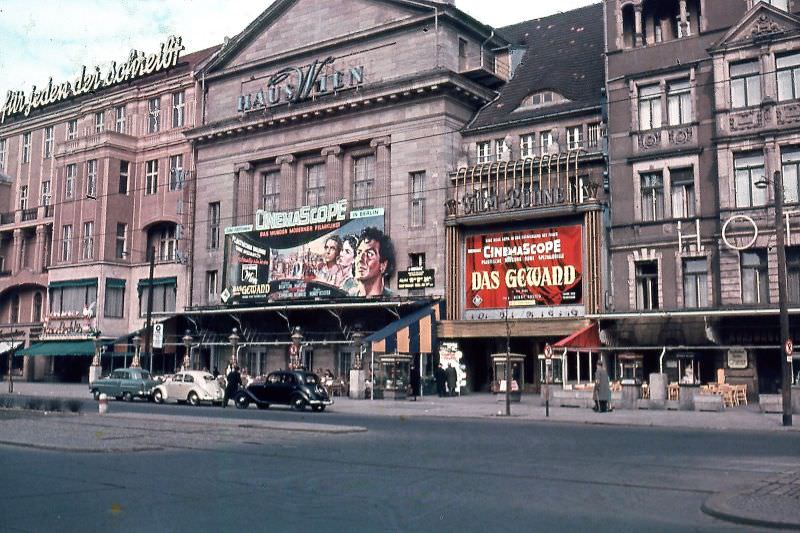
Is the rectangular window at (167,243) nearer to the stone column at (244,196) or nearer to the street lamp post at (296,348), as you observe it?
the stone column at (244,196)

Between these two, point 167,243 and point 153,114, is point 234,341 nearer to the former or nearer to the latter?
point 167,243

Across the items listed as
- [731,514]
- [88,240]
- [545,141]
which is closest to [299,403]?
[545,141]

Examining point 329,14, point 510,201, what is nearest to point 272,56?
point 329,14

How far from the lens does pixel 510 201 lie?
41.7m

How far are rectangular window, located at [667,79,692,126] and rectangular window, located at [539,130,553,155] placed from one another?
654 centimetres

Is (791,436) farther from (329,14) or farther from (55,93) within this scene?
(55,93)

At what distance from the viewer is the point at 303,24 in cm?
5222

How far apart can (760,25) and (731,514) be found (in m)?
30.5

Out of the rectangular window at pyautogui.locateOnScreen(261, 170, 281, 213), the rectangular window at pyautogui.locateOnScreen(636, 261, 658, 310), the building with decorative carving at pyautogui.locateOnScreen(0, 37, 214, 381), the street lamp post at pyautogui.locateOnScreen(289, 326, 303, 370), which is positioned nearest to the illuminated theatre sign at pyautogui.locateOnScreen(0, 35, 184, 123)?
the building with decorative carving at pyautogui.locateOnScreen(0, 37, 214, 381)

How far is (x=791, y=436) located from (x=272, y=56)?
4027 centimetres

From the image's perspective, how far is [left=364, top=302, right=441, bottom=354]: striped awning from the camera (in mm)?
39594

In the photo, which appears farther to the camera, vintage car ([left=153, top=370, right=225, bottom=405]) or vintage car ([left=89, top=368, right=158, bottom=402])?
vintage car ([left=89, top=368, right=158, bottom=402])

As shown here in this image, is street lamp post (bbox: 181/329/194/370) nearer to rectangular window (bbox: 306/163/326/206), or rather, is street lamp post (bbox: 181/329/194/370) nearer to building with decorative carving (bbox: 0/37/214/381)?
building with decorative carving (bbox: 0/37/214/381)

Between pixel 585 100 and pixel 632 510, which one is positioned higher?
pixel 585 100
